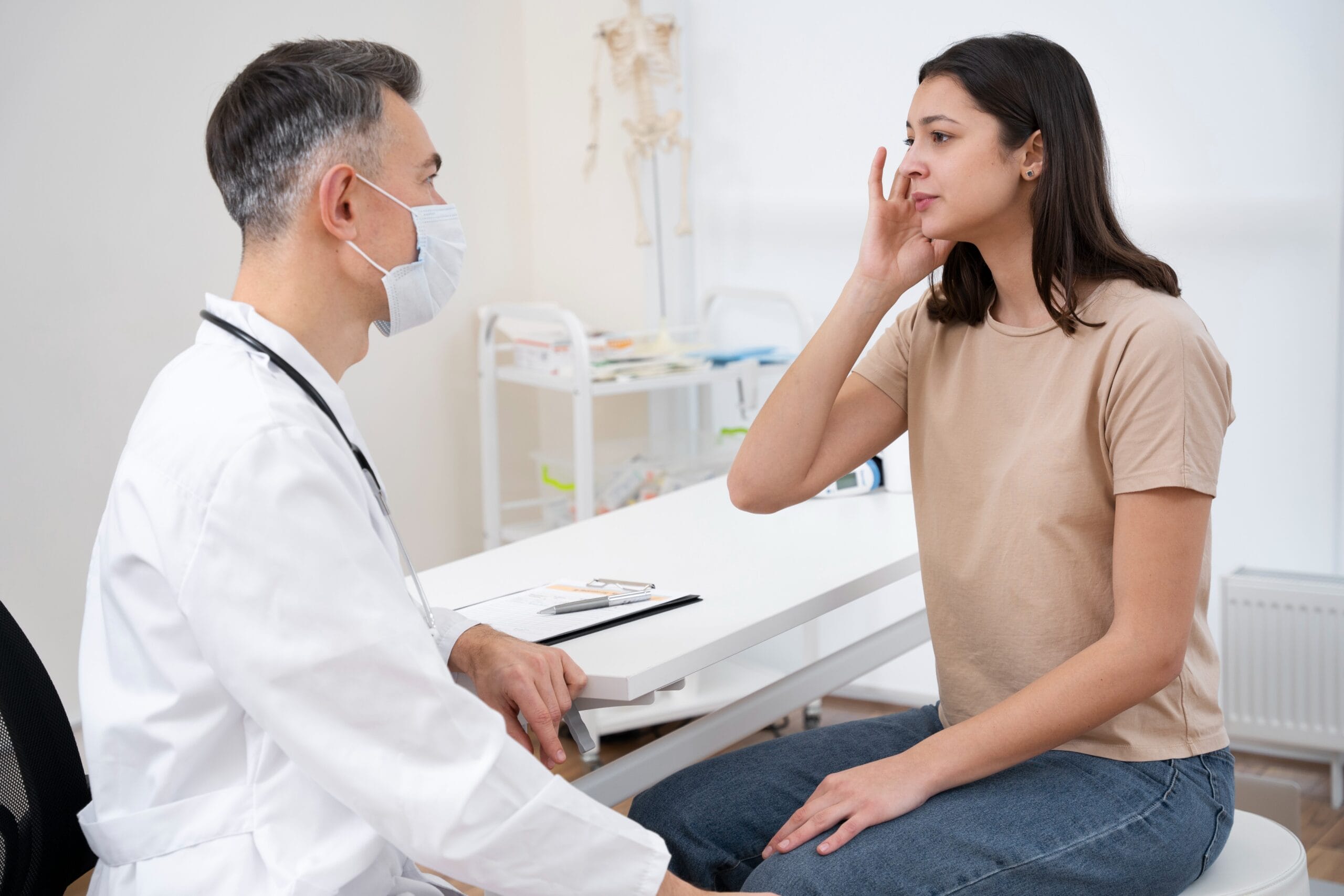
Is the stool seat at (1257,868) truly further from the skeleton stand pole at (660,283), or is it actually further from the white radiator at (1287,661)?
the skeleton stand pole at (660,283)

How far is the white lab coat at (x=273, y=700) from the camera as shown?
840 millimetres

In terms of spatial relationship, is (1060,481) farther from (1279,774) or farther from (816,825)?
(1279,774)

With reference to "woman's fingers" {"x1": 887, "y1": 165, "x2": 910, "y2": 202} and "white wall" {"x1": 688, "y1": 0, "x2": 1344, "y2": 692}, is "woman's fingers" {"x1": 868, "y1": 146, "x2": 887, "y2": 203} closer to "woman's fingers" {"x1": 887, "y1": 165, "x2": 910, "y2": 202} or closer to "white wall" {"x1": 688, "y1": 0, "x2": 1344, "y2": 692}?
"woman's fingers" {"x1": 887, "y1": 165, "x2": 910, "y2": 202}

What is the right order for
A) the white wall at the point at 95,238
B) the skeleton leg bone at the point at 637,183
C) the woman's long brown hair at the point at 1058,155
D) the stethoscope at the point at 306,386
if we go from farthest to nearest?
the skeleton leg bone at the point at 637,183
the white wall at the point at 95,238
the woman's long brown hair at the point at 1058,155
the stethoscope at the point at 306,386

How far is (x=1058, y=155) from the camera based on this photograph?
4.22ft

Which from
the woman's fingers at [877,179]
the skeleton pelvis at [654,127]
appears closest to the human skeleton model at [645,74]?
the skeleton pelvis at [654,127]

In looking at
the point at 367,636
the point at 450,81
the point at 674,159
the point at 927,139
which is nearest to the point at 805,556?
the point at 927,139

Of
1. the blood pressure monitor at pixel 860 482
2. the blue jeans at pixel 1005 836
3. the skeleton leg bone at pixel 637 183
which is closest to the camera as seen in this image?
the blue jeans at pixel 1005 836

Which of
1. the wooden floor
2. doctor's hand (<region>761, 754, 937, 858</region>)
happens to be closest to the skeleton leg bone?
the wooden floor

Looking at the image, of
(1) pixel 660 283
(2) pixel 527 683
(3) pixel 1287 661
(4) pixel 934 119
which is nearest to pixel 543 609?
(2) pixel 527 683

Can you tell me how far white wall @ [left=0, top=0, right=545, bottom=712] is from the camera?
252 centimetres

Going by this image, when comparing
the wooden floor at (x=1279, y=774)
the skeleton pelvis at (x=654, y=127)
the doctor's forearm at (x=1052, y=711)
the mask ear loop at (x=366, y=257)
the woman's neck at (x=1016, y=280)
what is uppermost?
the skeleton pelvis at (x=654, y=127)

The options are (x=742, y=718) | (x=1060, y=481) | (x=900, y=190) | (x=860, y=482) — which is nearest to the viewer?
(x=1060, y=481)

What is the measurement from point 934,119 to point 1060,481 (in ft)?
1.45
